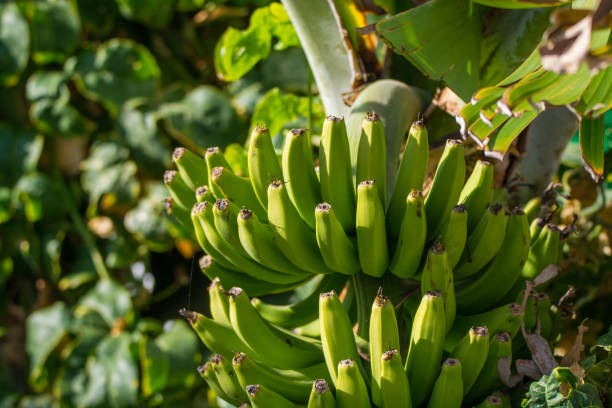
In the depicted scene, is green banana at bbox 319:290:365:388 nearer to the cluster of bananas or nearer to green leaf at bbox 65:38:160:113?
the cluster of bananas

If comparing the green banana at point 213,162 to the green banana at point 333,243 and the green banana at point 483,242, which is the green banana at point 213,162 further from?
the green banana at point 483,242

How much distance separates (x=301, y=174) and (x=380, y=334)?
0.16 metres

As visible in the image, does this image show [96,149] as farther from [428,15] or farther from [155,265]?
[428,15]

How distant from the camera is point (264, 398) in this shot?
1.76ft

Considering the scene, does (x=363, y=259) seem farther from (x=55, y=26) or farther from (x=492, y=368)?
(x=55, y=26)

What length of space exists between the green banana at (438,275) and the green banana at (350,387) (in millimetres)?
99

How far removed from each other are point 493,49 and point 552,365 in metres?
0.31

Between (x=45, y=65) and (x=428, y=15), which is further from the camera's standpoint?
(x=45, y=65)

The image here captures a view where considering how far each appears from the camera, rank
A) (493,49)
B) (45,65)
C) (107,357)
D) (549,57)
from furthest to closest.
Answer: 1. (45,65)
2. (107,357)
3. (493,49)
4. (549,57)

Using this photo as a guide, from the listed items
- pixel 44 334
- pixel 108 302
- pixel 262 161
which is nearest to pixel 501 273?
pixel 262 161

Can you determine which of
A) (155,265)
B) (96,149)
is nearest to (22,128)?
(96,149)

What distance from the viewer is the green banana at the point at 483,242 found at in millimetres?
567

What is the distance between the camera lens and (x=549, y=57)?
1.22 feet

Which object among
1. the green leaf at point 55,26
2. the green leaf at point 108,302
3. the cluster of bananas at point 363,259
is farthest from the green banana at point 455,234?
the green leaf at point 55,26
